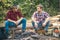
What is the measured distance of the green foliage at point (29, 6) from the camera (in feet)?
35.0

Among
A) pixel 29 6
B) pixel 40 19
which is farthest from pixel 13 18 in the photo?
pixel 29 6

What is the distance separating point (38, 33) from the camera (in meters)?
8.27

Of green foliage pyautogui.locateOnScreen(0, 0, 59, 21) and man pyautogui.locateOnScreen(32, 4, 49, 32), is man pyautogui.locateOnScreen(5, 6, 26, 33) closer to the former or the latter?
man pyautogui.locateOnScreen(32, 4, 49, 32)

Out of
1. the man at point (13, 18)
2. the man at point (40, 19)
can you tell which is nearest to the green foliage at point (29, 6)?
the man at point (13, 18)

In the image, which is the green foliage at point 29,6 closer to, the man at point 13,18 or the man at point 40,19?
the man at point 13,18

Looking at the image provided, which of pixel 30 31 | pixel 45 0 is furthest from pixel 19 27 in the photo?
pixel 45 0

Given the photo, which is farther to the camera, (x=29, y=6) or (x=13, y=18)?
(x=29, y=6)

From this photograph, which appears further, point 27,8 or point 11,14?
point 27,8

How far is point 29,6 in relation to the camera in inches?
467

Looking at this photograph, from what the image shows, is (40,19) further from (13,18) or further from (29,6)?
(29,6)

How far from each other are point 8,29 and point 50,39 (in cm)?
132

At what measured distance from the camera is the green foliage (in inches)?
420

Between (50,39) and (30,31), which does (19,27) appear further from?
(50,39)

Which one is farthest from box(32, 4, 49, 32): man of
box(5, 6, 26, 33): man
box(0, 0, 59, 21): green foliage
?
box(0, 0, 59, 21): green foliage
